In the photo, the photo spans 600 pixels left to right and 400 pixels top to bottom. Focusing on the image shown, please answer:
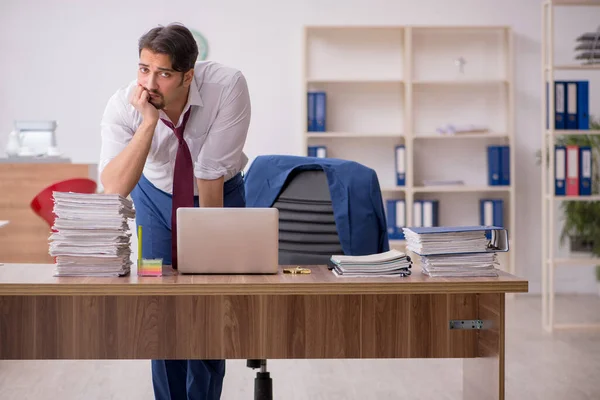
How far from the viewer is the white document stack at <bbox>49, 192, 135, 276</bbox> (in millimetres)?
2021

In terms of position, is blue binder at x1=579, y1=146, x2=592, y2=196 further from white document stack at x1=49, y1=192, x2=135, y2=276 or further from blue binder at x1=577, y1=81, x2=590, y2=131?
white document stack at x1=49, y1=192, x2=135, y2=276

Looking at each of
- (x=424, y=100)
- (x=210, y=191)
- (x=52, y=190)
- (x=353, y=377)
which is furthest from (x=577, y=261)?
(x=210, y=191)

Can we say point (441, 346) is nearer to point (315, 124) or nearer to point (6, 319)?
point (6, 319)

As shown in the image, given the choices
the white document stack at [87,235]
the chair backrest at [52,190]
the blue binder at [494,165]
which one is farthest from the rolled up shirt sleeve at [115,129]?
the blue binder at [494,165]

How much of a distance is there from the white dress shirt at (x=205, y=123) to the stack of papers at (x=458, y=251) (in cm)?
75

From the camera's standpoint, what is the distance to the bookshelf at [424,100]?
21.3ft

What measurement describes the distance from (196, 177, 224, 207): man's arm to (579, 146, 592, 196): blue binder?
3146mm

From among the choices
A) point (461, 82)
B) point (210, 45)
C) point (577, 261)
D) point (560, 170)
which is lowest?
point (577, 261)

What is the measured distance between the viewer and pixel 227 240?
203 centimetres

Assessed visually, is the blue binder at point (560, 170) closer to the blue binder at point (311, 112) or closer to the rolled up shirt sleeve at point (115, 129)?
the blue binder at point (311, 112)

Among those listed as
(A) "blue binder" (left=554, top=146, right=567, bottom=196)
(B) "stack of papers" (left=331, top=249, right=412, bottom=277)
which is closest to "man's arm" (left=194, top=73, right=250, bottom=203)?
(B) "stack of papers" (left=331, top=249, right=412, bottom=277)

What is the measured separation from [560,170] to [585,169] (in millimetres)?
155

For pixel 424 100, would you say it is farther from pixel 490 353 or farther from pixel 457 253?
pixel 490 353

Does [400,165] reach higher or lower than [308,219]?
higher
